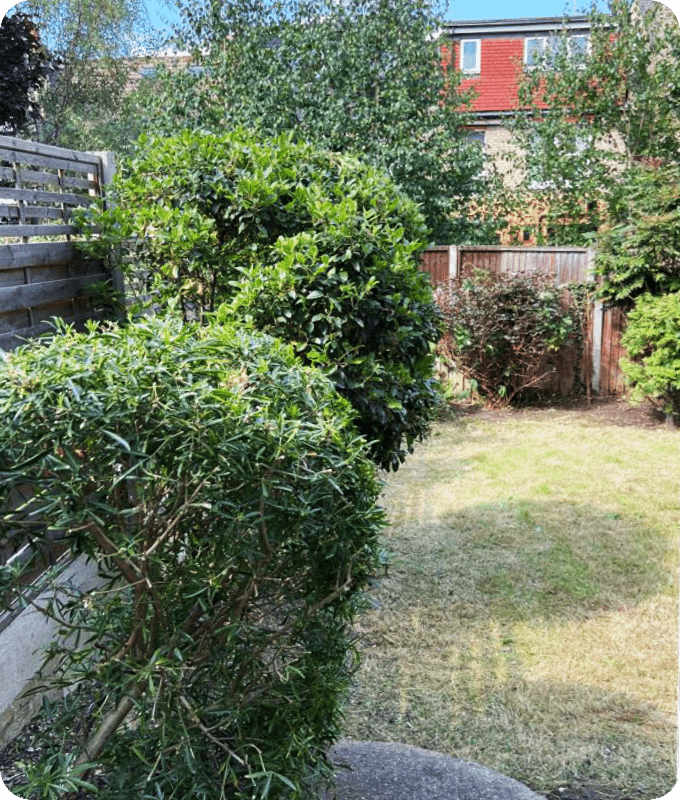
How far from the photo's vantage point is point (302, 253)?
3.02 metres

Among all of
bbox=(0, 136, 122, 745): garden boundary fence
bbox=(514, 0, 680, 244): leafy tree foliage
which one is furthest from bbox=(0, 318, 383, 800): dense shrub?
bbox=(514, 0, 680, 244): leafy tree foliage

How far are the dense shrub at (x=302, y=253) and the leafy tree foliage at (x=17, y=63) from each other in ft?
16.6

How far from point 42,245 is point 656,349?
598 centimetres

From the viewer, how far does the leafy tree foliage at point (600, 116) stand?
9.33m

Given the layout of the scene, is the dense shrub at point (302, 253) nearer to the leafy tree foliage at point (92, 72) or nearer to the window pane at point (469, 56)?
the window pane at point (469, 56)

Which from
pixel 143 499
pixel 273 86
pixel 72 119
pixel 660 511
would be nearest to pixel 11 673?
pixel 143 499

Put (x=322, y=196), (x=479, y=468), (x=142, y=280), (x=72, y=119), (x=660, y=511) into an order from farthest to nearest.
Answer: (x=72, y=119), (x=479, y=468), (x=660, y=511), (x=142, y=280), (x=322, y=196)

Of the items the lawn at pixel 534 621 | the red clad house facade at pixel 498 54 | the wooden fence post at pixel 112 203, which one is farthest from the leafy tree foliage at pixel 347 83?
the wooden fence post at pixel 112 203

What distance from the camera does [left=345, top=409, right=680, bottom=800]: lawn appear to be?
3080 mm

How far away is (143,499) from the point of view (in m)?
1.60

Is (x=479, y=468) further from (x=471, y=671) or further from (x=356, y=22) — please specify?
(x=356, y=22)

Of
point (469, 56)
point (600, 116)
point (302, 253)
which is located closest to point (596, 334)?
point (600, 116)

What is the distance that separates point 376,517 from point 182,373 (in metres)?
0.52

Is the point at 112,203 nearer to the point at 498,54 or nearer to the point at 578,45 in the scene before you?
the point at 578,45
